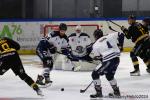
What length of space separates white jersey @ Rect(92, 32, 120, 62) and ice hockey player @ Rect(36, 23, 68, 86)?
→ 5.41ft

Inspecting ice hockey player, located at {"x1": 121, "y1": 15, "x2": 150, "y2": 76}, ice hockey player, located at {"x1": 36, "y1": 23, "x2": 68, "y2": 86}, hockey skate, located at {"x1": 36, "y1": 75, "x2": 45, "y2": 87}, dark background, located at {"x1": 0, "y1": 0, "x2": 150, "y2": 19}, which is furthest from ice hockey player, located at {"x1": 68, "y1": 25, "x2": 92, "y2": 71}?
dark background, located at {"x1": 0, "y1": 0, "x2": 150, "y2": 19}

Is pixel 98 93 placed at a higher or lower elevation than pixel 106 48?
lower

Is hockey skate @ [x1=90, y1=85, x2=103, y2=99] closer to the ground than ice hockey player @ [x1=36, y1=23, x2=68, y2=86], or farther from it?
closer to the ground

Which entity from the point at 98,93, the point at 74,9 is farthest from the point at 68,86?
the point at 74,9

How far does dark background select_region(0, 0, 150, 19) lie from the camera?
1745 cm

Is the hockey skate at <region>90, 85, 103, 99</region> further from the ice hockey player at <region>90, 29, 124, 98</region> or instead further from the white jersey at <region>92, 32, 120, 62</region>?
the white jersey at <region>92, 32, 120, 62</region>

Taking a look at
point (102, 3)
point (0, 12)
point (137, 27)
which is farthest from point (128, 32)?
point (0, 12)

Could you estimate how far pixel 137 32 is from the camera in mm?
10922

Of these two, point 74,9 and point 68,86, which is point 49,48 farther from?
point 74,9

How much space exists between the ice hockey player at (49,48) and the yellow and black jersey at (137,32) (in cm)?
167

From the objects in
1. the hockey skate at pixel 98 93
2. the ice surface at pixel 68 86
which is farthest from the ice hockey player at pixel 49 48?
the hockey skate at pixel 98 93

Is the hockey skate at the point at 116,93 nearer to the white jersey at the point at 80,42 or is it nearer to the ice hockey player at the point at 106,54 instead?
the ice hockey player at the point at 106,54

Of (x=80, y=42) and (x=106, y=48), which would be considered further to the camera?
(x=80, y=42)

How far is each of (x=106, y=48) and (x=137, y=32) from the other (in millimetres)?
3178
